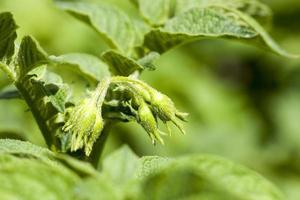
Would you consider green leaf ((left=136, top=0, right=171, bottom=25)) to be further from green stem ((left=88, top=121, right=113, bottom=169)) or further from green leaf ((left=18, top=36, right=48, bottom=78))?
green leaf ((left=18, top=36, right=48, bottom=78))

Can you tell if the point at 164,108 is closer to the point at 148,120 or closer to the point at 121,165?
the point at 148,120

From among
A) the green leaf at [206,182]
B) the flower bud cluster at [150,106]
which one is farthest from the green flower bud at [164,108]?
the green leaf at [206,182]

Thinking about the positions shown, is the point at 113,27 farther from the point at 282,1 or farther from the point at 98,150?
the point at 282,1

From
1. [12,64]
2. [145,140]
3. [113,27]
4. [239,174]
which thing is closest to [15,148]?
[12,64]

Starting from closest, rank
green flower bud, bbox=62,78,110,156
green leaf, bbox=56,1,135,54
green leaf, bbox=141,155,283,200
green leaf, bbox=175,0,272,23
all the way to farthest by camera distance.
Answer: green leaf, bbox=141,155,283,200 < green flower bud, bbox=62,78,110,156 < green leaf, bbox=56,1,135,54 < green leaf, bbox=175,0,272,23

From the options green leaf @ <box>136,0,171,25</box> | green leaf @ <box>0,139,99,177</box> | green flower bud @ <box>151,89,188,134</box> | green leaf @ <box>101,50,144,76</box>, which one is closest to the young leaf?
green leaf @ <box>136,0,171,25</box>

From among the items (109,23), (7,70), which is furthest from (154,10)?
(7,70)
